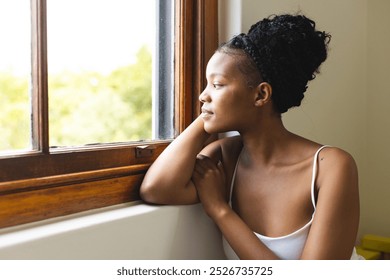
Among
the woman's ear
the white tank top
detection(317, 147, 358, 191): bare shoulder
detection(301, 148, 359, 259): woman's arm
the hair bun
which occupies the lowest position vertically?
the white tank top

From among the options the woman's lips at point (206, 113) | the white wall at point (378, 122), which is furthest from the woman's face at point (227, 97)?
the white wall at point (378, 122)

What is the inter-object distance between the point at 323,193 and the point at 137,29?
0.61m

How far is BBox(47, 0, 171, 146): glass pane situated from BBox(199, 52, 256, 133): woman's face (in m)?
0.20

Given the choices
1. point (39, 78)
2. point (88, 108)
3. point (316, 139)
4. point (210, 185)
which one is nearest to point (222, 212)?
point (210, 185)

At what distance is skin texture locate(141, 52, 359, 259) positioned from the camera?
1.13m

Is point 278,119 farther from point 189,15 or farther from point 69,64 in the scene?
point 69,64

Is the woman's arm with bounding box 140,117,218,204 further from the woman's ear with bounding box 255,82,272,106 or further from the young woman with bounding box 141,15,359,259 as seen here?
the woman's ear with bounding box 255,82,272,106

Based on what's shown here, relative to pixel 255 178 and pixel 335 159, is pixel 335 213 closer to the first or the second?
pixel 335 159

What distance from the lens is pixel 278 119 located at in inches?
50.0

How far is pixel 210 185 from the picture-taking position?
1.26 metres

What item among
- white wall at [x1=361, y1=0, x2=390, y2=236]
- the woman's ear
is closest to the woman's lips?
the woman's ear

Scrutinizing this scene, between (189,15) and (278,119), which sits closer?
(278,119)

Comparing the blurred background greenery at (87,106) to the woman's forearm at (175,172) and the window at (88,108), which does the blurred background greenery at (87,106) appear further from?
the woman's forearm at (175,172)
